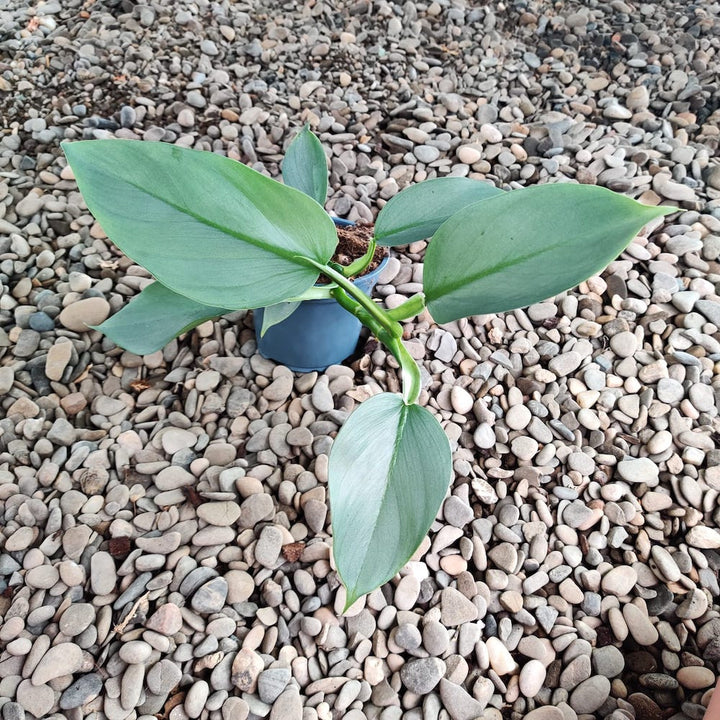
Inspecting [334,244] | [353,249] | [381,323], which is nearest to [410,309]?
[381,323]

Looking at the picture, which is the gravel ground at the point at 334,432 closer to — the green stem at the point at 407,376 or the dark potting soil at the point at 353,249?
the dark potting soil at the point at 353,249

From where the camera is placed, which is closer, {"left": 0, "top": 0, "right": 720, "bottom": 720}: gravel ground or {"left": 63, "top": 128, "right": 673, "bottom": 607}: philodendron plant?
A: {"left": 63, "top": 128, "right": 673, "bottom": 607}: philodendron plant

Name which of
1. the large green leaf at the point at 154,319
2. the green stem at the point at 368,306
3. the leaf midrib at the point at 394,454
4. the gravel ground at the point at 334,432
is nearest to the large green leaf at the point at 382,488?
the leaf midrib at the point at 394,454

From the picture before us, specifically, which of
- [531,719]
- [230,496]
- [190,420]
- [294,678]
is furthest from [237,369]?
[531,719]

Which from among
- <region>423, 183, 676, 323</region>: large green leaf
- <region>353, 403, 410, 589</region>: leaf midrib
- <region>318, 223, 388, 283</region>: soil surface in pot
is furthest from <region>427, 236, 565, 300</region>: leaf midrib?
<region>318, 223, 388, 283</region>: soil surface in pot

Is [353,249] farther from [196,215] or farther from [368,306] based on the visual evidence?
[196,215]

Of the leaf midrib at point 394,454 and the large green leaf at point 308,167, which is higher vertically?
the large green leaf at point 308,167

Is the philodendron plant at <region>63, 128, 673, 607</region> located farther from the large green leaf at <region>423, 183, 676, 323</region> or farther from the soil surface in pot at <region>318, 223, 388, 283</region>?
the soil surface in pot at <region>318, 223, 388, 283</region>
